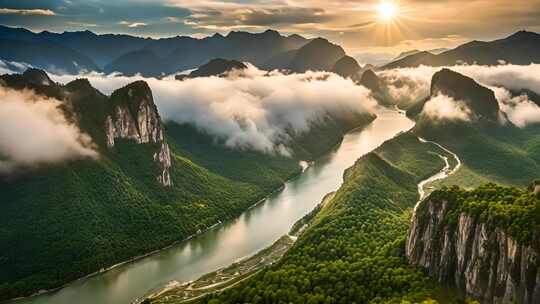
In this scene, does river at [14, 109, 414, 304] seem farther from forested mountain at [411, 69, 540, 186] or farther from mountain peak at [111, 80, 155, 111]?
forested mountain at [411, 69, 540, 186]

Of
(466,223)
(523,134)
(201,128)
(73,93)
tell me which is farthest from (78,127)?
(523,134)

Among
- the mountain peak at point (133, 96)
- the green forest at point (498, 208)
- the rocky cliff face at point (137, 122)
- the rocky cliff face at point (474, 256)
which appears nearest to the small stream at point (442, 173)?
the rocky cliff face at point (474, 256)

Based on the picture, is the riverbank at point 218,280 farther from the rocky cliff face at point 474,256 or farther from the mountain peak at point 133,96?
the mountain peak at point 133,96

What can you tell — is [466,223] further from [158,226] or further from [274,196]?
[274,196]

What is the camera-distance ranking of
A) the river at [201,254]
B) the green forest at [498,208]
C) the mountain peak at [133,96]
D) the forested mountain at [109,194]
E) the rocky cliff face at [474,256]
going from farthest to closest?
1. the mountain peak at [133,96]
2. the forested mountain at [109,194]
3. the river at [201,254]
4. the green forest at [498,208]
5. the rocky cliff face at [474,256]

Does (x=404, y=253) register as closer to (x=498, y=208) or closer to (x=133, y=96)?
(x=498, y=208)

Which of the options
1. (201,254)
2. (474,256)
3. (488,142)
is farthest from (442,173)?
(474,256)

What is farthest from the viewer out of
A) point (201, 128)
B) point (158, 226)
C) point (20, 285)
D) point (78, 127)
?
point (201, 128)

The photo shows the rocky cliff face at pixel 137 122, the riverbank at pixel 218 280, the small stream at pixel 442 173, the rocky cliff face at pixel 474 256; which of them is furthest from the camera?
the rocky cliff face at pixel 137 122
